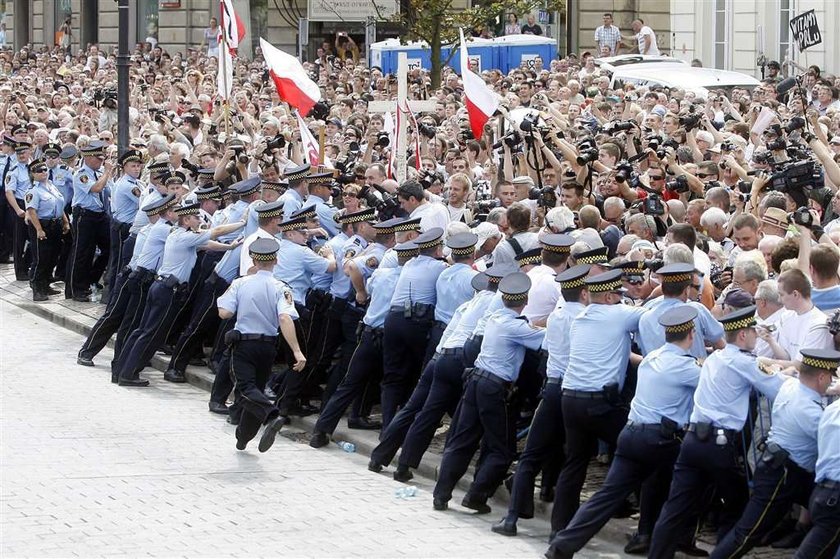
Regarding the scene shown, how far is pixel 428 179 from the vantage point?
57.8ft

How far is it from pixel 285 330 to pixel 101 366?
4.86 meters

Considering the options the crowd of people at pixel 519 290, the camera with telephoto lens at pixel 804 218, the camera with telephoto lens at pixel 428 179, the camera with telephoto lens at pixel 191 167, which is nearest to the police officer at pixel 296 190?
the crowd of people at pixel 519 290

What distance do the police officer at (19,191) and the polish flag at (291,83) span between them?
4.69 m

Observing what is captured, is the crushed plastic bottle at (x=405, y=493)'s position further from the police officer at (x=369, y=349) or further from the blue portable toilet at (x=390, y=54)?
the blue portable toilet at (x=390, y=54)

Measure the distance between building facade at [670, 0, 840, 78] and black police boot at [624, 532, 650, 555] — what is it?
882 inches

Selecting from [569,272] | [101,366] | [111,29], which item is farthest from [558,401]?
[111,29]

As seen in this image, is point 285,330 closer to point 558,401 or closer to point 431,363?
point 431,363

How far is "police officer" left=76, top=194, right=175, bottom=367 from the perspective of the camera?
17.3 m

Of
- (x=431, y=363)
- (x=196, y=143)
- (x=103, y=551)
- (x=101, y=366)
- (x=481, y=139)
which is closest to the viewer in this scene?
(x=103, y=551)

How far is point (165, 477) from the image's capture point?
13.3 meters

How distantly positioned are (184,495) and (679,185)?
5.46m

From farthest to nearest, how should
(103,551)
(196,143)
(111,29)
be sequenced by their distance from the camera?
(111,29) → (196,143) → (103,551)

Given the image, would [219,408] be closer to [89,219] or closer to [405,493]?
[405,493]

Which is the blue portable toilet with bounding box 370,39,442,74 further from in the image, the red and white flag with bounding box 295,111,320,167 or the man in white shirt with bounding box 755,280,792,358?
the man in white shirt with bounding box 755,280,792,358
